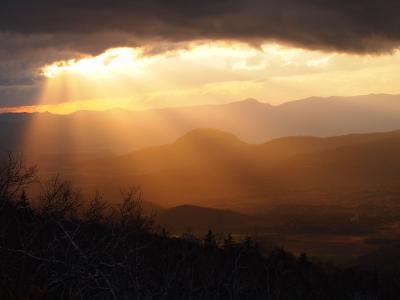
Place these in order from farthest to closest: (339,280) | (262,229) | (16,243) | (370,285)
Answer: (262,229) → (339,280) → (370,285) → (16,243)

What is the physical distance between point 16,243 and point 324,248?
150 metres

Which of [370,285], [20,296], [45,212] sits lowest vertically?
[370,285]

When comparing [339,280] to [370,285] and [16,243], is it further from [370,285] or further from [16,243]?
[16,243]

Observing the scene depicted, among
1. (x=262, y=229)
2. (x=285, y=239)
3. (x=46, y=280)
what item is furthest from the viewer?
(x=262, y=229)

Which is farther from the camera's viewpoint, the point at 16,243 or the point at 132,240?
the point at 132,240

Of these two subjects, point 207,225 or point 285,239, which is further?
point 207,225

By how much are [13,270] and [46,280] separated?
1.30 meters

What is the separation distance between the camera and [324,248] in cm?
15800

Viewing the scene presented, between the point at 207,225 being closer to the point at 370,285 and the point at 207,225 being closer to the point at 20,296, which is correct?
the point at 370,285

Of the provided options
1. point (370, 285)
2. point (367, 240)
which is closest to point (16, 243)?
point (370, 285)

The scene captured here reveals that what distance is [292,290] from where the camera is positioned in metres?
49.9

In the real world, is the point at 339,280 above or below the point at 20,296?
below

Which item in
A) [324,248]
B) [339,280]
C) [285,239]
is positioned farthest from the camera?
[285,239]

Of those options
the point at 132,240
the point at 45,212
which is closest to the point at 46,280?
the point at 45,212
